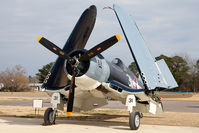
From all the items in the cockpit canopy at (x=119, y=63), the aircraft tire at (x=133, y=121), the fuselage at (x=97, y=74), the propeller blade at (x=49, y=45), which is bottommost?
the aircraft tire at (x=133, y=121)

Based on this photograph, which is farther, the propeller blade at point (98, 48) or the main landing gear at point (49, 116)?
the main landing gear at point (49, 116)

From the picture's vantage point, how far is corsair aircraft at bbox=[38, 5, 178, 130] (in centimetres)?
977

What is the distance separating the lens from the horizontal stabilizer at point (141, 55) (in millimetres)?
10666

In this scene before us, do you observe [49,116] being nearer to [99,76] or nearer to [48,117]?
[48,117]

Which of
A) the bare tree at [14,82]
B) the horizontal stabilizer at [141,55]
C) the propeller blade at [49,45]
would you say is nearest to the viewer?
the propeller blade at [49,45]

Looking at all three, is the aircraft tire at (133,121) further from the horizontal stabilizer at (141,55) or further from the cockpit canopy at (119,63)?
the cockpit canopy at (119,63)

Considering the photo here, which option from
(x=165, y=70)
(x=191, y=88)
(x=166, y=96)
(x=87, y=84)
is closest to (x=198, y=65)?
(x=191, y=88)

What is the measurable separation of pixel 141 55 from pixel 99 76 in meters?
2.22

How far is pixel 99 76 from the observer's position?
403 inches

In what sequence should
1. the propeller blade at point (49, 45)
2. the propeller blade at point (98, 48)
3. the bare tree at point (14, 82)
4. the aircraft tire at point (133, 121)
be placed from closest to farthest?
the propeller blade at point (98, 48), the propeller blade at point (49, 45), the aircraft tire at point (133, 121), the bare tree at point (14, 82)

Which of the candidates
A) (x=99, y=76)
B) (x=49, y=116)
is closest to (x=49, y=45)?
(x=99, y=76)

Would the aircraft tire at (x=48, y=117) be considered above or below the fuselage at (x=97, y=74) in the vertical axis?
below

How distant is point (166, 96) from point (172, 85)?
38.8 meters

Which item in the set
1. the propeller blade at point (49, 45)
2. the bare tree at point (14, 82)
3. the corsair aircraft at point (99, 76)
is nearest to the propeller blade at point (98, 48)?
the corsair aircraft at point (99, 76)
